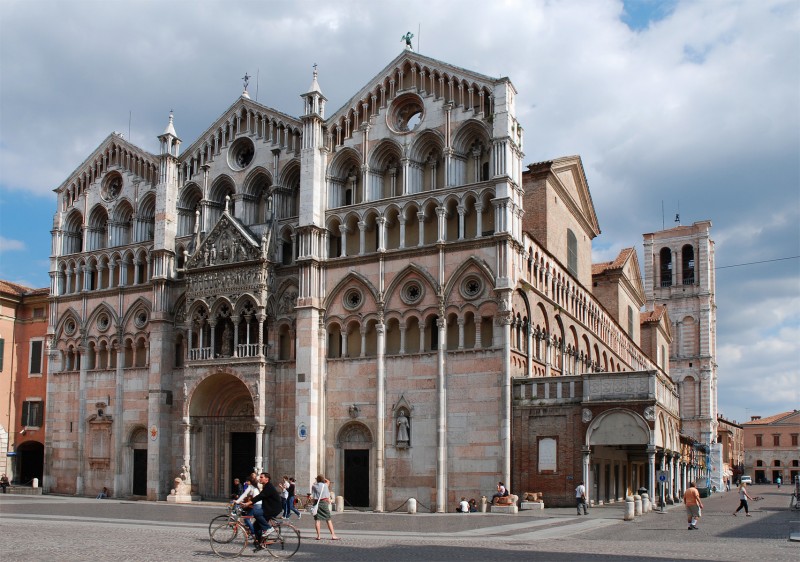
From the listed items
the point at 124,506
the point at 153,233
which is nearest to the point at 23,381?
the point at 153,233

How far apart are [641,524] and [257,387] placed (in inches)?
757

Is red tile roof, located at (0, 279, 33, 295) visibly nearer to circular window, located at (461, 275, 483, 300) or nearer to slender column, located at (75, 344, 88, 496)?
slender column, located at (75, 344, 88, 496)

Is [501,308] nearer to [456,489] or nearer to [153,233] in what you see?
[456,489]

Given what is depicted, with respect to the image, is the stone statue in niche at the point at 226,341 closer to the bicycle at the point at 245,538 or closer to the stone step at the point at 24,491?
the stone step at the point at 24,491

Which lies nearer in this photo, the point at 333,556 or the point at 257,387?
the point at 333,556

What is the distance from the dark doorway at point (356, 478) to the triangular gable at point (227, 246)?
417 inches

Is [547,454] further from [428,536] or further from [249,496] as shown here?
[249,496]

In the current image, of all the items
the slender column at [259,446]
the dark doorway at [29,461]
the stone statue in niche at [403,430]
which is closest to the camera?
the stone statue in niche at [403,430]

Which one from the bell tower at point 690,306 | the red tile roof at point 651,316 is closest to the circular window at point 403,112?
the red tile roof at point 651,316

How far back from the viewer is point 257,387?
4275cm

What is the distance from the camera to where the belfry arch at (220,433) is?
44938 millimetres

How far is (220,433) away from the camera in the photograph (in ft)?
150

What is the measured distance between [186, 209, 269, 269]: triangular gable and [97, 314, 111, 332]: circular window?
7.59 metres

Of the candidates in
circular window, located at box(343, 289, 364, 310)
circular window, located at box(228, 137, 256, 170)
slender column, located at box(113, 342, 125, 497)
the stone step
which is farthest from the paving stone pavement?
circular window, located at box(228, 137, 256, 170)
